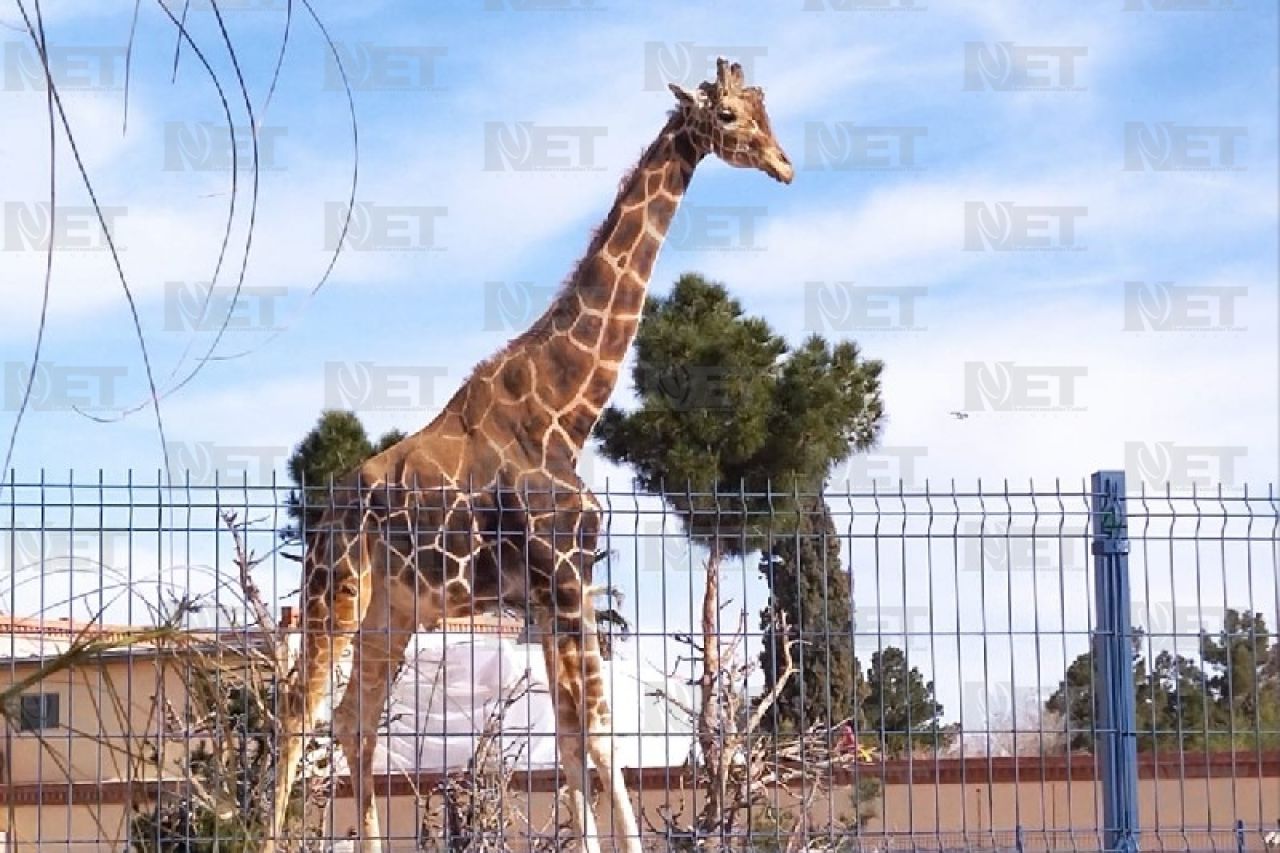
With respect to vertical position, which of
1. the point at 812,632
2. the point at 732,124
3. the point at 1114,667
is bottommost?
the point at 1114,667

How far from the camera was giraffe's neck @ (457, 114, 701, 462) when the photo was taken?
31.3ft

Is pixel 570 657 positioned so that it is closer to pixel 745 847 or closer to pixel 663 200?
pixel 745 847

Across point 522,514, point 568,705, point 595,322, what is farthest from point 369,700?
point 595,322

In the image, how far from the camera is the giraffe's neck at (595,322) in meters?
9.53

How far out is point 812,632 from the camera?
7.06m

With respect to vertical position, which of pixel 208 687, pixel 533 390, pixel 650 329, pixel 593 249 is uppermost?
pixel 650 329

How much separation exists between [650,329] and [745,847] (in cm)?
1379

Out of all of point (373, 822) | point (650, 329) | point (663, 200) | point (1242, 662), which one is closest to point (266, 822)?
point (373, 822)

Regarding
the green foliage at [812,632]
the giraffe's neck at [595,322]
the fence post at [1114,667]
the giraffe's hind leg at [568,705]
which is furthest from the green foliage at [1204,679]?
the giraffe's neck at [595,322]

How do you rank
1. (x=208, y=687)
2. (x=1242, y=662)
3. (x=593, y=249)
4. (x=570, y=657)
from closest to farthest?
(x=208, y=687) < (x=570, y=657) < (x=593, y=249) < (x=1242, y=662)

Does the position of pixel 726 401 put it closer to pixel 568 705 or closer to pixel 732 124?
Answer: pixel 732 124

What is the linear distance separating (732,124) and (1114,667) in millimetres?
3911

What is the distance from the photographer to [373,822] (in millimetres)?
8570

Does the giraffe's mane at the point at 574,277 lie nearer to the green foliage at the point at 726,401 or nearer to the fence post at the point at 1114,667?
the fence post at the point at 1114,667
